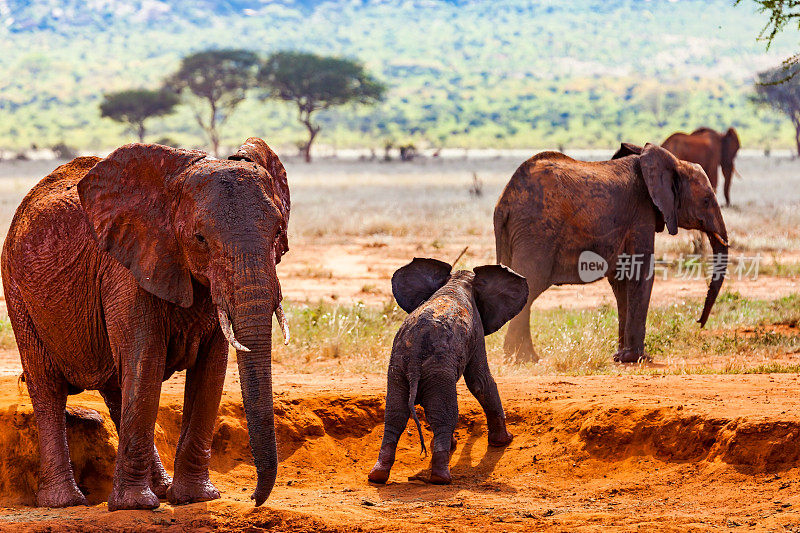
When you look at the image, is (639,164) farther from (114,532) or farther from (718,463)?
(114,532)

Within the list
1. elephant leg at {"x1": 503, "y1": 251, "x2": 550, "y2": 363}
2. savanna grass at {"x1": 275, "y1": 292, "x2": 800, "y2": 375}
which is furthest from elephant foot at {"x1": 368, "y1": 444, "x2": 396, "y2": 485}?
elephant leg at {"x1": 503, "y1": 251, "x2": 550, "y2": 363}

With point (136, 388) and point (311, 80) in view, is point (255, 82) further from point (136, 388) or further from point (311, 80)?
point (136, 388)

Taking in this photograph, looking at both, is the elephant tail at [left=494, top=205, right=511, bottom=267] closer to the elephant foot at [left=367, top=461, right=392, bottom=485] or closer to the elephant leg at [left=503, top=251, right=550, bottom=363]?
the elephant leg at [left=503, top=251, right=550, bottom=363]

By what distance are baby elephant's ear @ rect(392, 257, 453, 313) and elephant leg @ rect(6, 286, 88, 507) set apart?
2408 mm

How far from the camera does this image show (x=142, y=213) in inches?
212

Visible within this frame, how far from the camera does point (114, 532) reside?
17.0 ft

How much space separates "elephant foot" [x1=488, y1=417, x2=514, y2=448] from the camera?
24.2 feet

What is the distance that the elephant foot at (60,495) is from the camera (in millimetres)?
6172

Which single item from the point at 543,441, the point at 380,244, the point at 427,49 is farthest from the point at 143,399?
the point at 427,49

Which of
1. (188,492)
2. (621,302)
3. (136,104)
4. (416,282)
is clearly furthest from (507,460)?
(136,104)

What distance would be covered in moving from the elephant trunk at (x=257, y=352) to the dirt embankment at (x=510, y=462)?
1.67ft

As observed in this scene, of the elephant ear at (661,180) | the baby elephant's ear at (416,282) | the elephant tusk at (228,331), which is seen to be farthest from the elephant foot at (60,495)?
the elephant ear at (661,180)

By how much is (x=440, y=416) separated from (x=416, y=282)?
1289 mm

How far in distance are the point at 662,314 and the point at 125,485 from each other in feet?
28.3
